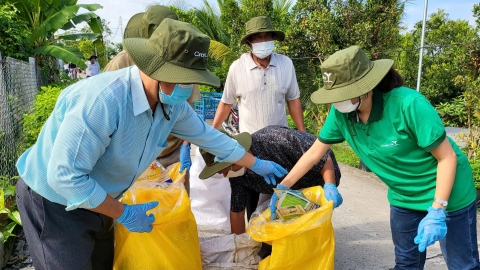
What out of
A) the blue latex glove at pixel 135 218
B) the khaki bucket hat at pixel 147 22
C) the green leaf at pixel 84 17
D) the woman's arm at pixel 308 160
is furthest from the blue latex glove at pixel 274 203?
the green leaf at pixel 84 17

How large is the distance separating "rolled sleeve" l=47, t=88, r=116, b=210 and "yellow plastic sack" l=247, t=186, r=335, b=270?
38.1 inches

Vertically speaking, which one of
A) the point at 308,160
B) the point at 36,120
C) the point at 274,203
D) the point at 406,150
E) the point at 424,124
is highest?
the point at 424,124

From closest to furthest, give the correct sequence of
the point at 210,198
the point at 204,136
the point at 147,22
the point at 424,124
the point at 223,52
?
the point at 424,124 → the point at 204,136 → the point at 147,22 → the point at 210,198 → the point at 223,52

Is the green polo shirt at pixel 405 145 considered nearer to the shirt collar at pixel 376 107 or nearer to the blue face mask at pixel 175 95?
the shirt collar at pixel 376 107

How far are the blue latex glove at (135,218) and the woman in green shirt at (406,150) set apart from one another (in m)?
0.86

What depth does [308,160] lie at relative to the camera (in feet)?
6.97

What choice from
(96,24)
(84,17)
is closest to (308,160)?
(84,17)

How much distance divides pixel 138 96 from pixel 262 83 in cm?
169

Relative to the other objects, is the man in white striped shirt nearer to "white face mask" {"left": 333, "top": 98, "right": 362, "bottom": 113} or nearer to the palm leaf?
"white face mask" {"left": 333, "top": 98, "right": 362, "bottom": 113}

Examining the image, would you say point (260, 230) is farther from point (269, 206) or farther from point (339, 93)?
point (339, 93)

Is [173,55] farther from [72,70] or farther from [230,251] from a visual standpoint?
[72,70]

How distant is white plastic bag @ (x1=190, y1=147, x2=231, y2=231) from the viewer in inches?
129

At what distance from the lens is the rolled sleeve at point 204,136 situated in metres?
1.90

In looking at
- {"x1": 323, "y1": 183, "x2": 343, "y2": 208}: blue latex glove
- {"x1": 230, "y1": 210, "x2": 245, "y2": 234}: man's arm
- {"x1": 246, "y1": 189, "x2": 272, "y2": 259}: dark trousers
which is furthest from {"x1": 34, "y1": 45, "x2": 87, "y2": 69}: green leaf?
{"x1": 323, "y1": 183, "x2": 343, "y2": 208}: blue latex glove
